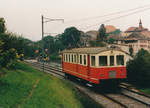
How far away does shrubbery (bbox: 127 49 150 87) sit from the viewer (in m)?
16.5

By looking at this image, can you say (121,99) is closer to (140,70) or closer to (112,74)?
(112,74)

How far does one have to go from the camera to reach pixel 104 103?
41.9 feet

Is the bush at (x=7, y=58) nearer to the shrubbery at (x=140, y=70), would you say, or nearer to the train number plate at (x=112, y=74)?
the train number plate at (x=112, y=74)

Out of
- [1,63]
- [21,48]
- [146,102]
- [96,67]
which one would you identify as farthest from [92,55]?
[21,48]

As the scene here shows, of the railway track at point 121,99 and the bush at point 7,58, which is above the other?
the bush at point 7,58

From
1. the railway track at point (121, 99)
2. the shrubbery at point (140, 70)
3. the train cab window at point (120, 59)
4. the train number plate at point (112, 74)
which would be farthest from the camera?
the shrubbery at point (140, 70)

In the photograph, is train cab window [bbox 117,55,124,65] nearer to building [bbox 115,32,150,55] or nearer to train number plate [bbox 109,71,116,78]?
train number plate [bbox 109,71,116,78]

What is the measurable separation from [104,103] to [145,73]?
18.3ft

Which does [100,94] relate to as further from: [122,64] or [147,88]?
[147,88]

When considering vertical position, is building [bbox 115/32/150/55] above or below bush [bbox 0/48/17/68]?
above

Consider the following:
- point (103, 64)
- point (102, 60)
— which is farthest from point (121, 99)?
point (102, 60)

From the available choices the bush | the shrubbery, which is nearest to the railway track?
the shrubbery

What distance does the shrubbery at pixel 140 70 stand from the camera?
1653cm

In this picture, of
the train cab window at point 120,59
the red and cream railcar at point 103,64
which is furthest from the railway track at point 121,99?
the train cab window at point 120,59
